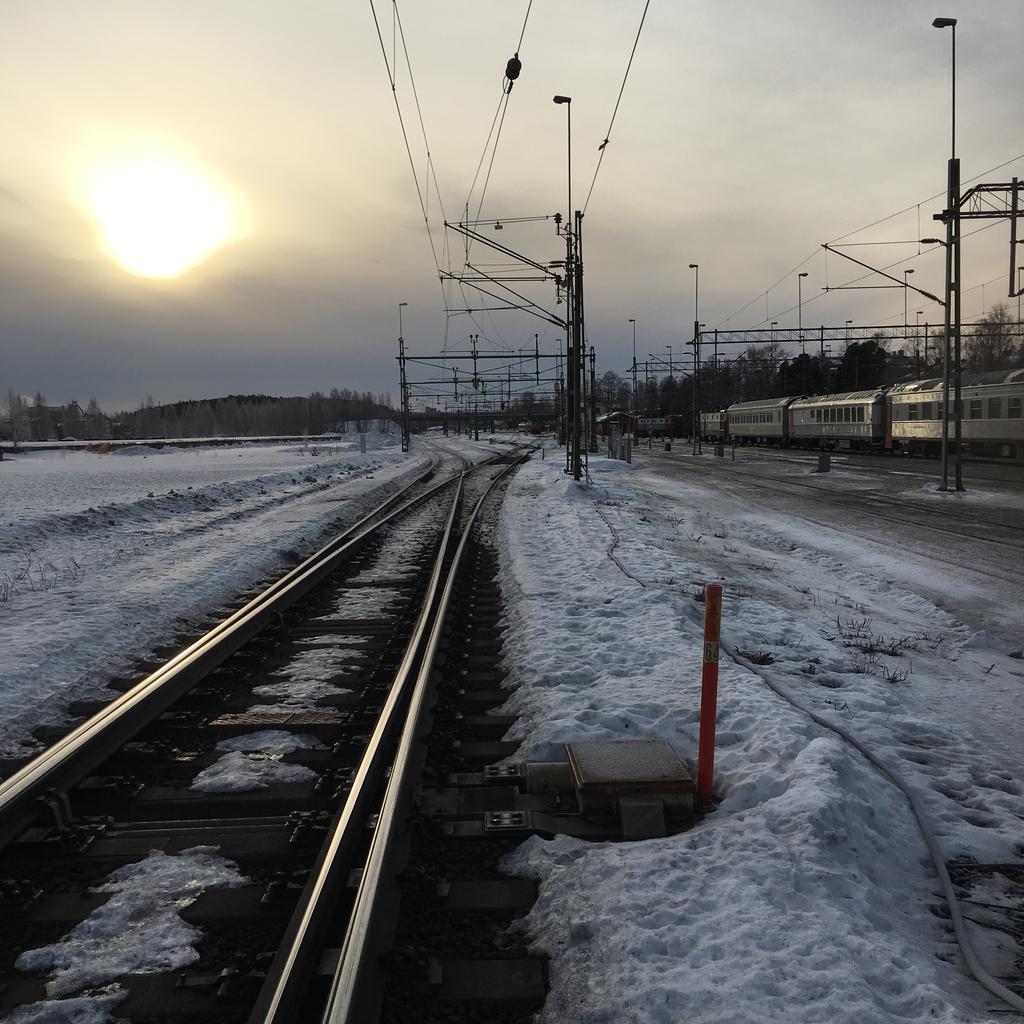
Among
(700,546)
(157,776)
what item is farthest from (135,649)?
(700,546)

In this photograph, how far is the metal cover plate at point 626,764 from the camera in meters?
4.26

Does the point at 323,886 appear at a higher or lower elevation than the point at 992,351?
lower

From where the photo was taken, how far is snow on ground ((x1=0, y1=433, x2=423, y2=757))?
6.62m

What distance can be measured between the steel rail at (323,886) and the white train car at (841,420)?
44.7m

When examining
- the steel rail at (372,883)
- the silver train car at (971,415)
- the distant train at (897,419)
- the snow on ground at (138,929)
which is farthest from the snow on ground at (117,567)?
the distant train at (897,419)

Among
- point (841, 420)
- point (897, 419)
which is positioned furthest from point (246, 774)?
point (841, 420)

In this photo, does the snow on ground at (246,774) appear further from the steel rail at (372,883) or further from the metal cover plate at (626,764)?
the metal cover plate at (626,764)

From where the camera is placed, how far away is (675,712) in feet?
18.2

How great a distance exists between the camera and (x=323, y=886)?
10.6ft

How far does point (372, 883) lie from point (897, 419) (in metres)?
44.7

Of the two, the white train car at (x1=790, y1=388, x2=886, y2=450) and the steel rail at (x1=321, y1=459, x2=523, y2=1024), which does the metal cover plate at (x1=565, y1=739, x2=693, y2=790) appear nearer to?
the steel rail at (x1=321, y1=459, x2=523, y2=1024)

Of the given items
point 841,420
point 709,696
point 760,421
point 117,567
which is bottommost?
point 117,567

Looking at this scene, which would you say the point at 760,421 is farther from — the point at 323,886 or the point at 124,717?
the point at 323,886

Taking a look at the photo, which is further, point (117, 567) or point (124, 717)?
point (117, 567)
